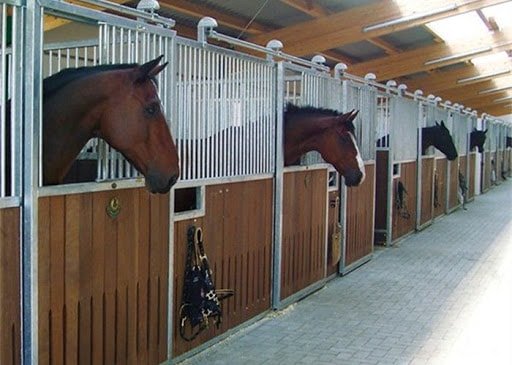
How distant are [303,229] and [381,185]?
106 inches

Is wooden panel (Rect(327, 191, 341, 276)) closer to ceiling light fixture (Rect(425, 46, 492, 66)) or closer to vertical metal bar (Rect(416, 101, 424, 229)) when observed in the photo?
vertical metal bar (Rect(416, 101, 424, 229))

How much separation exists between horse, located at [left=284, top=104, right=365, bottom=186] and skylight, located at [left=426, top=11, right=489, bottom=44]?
6200 millimetres

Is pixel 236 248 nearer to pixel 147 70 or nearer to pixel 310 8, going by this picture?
pixel 147 70

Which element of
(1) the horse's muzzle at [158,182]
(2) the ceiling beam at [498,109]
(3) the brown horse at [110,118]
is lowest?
(1) the horse's muzzle at [158,182]

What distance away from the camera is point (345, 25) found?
8.55 metres

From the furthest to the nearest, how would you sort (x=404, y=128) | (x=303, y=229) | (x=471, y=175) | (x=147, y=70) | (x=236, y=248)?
(x=471, y=175) → (x=404, y=128) → (x=303, y=229) → (x=236, y=248) → (x=147, y=70)

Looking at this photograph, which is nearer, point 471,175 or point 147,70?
point 147,70

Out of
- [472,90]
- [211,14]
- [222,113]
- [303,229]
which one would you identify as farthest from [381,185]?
[472,90]

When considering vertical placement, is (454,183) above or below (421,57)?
below

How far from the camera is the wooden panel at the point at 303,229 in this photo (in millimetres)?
4445

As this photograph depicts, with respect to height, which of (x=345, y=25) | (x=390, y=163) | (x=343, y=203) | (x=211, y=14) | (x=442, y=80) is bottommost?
(x=343, y=203)

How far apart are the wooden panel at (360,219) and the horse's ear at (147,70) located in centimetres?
337

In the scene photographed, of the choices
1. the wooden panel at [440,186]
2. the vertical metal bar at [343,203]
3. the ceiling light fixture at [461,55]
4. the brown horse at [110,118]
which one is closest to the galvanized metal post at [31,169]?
the brown horse at [110,118]

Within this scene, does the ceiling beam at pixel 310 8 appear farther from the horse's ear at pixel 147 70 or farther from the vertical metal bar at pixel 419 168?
the horse's ear at pixel 147 70
